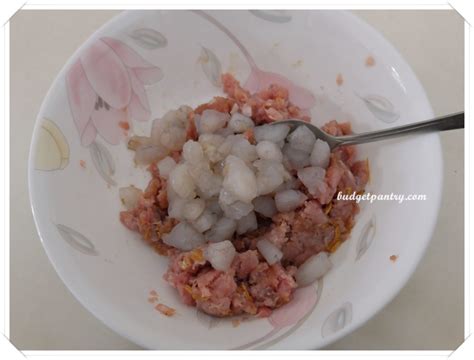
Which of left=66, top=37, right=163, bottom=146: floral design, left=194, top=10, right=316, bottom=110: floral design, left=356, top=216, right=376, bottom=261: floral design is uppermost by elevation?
left=194, top=10, right=316, bottom=110: floral design

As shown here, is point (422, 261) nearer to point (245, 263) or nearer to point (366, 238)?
point (366, 238)

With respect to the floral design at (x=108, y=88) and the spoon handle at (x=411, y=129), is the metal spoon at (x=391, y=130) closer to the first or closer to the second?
the spoon handle at (x=411, y=129)

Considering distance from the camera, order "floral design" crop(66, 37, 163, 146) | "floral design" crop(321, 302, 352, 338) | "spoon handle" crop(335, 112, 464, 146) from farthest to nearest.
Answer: "floral design" crop(66, 37, 163, 146), "spoon handle" crop(335, 112, 464, 146), "floral design" crop(321, 302, 352, 338)

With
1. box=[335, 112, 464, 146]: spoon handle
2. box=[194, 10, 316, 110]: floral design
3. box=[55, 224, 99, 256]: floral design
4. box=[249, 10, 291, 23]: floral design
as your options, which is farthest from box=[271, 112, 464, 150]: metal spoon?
box=[55, 224, 99, 256]: floral design

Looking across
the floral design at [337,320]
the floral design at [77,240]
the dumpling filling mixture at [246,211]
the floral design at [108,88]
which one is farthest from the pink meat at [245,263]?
the floral design at [108,88]

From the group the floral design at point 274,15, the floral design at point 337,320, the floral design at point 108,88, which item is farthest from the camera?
the floral design at point 274,15

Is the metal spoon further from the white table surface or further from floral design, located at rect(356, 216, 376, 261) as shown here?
the white table surface

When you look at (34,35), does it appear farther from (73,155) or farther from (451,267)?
(451,267)
